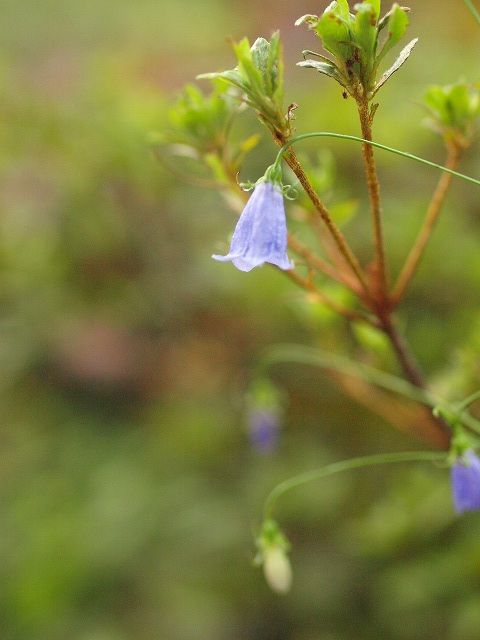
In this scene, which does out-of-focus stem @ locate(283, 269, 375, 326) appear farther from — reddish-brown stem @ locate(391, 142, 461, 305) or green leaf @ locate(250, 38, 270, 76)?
green leaf @ locate(250, 38, 270, 76)

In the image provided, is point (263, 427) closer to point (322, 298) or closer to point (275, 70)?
point (322, 298)

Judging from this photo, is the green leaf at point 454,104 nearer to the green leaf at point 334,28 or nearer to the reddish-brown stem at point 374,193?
the reddish-brown stem at point 374,193

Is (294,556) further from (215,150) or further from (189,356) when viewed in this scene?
(215,150)

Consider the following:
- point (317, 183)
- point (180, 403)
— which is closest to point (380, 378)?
point (317, 183)

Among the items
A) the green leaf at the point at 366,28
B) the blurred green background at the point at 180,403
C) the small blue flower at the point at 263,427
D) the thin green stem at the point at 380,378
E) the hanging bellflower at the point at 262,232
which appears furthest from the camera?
the blurred green background at the point at 180,403

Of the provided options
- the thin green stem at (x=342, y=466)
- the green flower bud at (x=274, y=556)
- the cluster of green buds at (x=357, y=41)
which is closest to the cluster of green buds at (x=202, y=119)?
the cluster of green buds at (x=357, y=41)

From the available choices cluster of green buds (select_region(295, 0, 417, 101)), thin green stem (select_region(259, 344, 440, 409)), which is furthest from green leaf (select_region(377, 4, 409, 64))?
thin green stem (select_region(259, 344, 440, 409))
